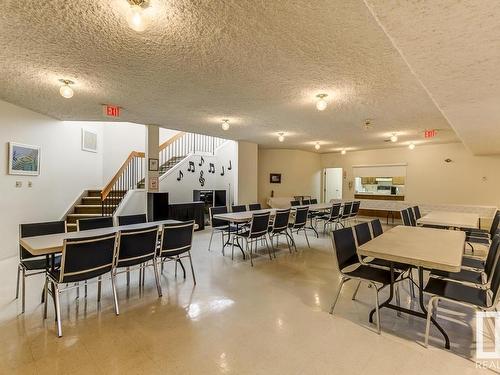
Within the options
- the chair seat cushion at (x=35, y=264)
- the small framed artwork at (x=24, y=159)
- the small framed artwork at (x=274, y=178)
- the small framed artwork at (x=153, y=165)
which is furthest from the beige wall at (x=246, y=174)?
the chair seat cushion at (x=35, y=264)

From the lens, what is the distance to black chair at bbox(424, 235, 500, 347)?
6.11 ft

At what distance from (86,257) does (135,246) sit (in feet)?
1.62

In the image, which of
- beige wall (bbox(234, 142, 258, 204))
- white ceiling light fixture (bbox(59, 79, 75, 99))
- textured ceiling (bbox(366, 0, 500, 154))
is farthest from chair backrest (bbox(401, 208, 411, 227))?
white ceiling light fixture (bbox(59, 79, 75, 99))

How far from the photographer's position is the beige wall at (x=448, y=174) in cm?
768

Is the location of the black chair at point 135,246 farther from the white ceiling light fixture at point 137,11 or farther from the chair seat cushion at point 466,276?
the chair seat cushion at point 466,276

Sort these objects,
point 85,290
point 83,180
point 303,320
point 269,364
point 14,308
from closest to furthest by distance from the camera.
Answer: point 269,364 → point 303,320 → point 14,308 → point 85,290 → point 83,180

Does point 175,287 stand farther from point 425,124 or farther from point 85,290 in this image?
point 425,124

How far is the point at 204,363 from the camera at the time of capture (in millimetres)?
1855

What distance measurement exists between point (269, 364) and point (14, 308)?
8.82 ft

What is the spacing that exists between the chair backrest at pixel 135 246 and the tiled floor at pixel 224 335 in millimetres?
491

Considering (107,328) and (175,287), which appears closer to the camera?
(107,328)

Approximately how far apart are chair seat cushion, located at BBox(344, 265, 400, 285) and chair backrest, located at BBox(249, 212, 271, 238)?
1.85 meters

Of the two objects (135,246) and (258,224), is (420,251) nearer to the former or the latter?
(258,224)

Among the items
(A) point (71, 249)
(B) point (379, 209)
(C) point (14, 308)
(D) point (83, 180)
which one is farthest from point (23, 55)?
(B) point (379, 209)
